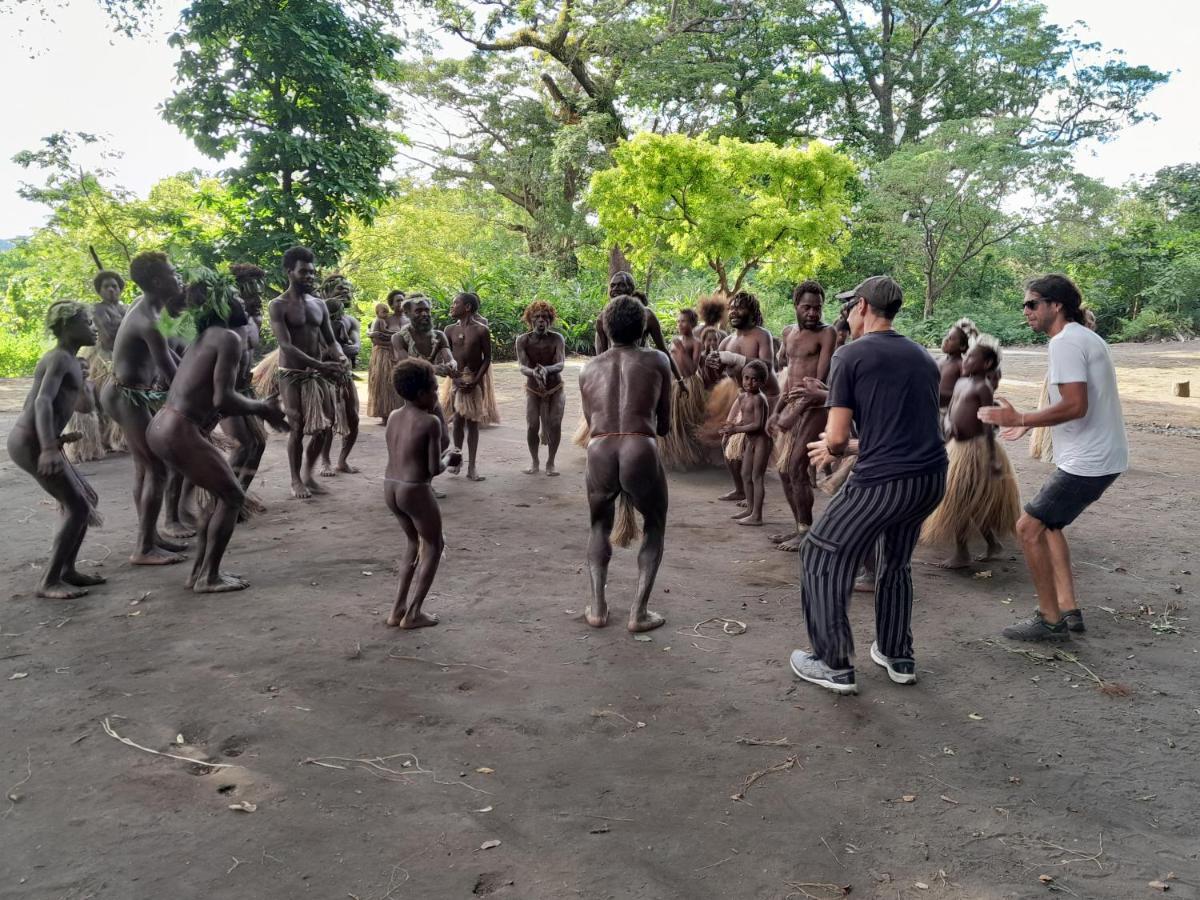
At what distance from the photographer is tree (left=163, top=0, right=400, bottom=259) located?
39.8 feet

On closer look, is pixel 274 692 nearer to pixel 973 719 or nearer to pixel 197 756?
pixel 197 756

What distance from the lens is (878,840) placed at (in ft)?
8.02

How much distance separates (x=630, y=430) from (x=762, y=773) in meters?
1.65

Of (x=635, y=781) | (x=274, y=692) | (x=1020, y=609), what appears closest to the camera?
(x=635, y=781)

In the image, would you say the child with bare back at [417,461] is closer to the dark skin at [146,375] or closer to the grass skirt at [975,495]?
the dark skin at [146,375]

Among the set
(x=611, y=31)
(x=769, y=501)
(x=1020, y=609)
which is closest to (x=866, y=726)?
(x=1020, y=609)

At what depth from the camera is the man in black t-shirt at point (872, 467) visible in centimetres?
319

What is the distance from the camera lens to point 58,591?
4.43 m

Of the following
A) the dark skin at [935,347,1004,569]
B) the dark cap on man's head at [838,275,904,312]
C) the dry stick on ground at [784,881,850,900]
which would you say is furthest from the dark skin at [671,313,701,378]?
the dry stick on ground at [784,881,850,900]

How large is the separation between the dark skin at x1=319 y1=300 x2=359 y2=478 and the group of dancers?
0.07 ft

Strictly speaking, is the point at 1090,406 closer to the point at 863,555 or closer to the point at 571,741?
the point at 863,555

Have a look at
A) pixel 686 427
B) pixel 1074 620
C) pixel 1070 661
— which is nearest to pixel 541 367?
pixel 686 427

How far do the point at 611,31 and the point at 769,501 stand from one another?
19705mm

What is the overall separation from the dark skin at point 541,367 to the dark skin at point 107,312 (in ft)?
11.5
